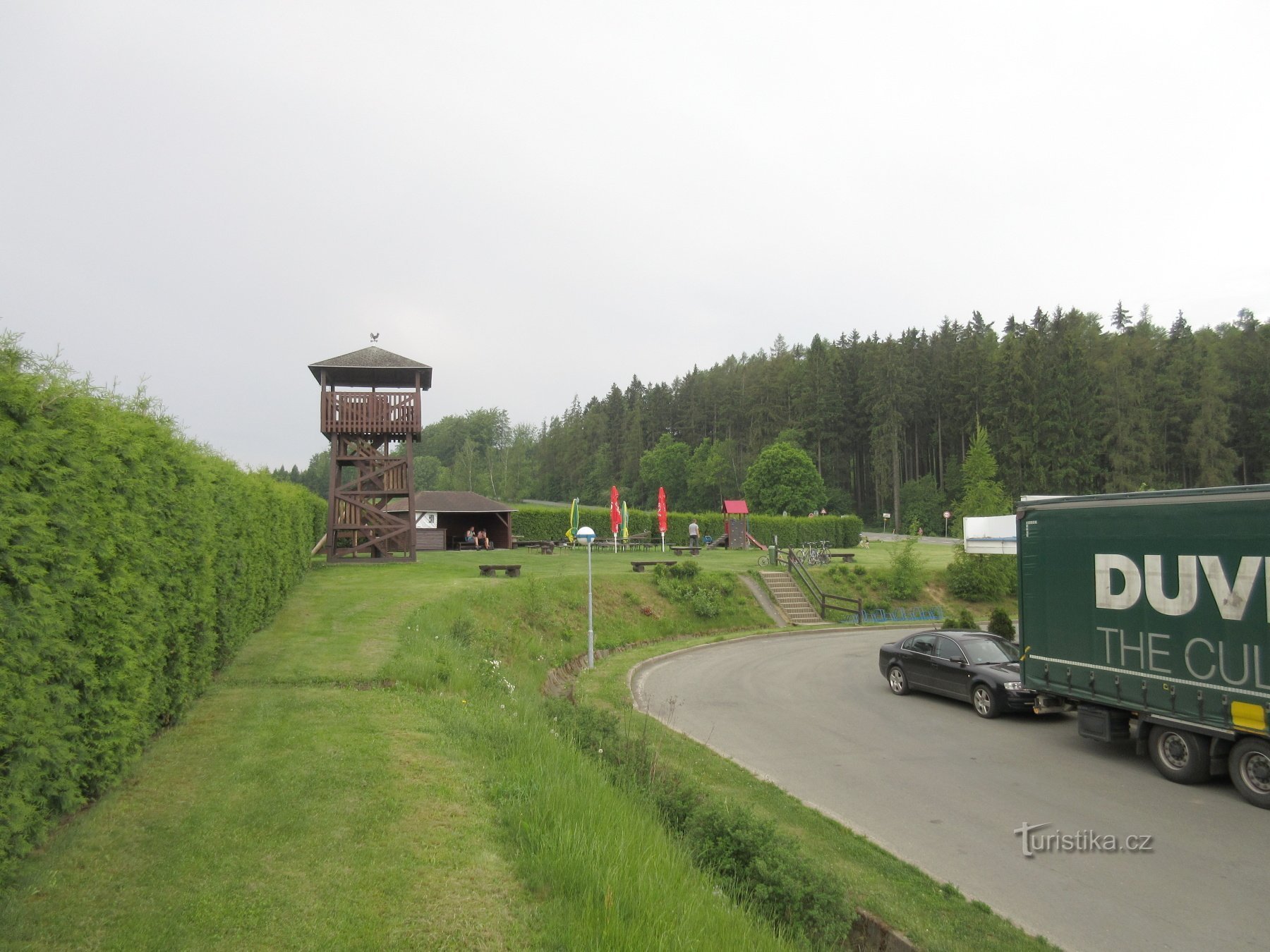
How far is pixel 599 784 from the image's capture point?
7.56 meters

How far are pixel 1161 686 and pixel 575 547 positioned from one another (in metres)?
37.7

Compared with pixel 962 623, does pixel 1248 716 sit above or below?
above

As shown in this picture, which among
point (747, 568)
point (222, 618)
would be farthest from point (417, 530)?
point (222, 618)

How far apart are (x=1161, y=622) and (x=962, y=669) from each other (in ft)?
16.2

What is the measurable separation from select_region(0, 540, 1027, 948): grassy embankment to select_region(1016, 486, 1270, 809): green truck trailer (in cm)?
514

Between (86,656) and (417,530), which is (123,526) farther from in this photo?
Answer: (417,530)

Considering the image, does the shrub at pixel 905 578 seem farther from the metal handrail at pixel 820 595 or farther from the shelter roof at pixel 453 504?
the shelter roof at pixel 453 504

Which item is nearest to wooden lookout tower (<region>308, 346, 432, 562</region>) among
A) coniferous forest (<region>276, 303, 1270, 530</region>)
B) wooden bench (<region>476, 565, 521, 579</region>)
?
wooden bench (<region>476, 565, 521, 579</region>)

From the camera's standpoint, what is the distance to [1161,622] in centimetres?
980

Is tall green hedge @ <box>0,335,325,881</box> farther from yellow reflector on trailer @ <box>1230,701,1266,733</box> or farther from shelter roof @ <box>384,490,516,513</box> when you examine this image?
shelter roof @ <box>384,490,516,513</box>

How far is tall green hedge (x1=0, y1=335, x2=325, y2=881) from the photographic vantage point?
4359 millimetres

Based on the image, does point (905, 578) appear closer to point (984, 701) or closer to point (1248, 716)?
point (984, 701)

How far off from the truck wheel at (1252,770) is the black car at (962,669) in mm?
3560

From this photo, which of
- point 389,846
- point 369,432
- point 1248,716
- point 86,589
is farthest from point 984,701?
point 369,432
